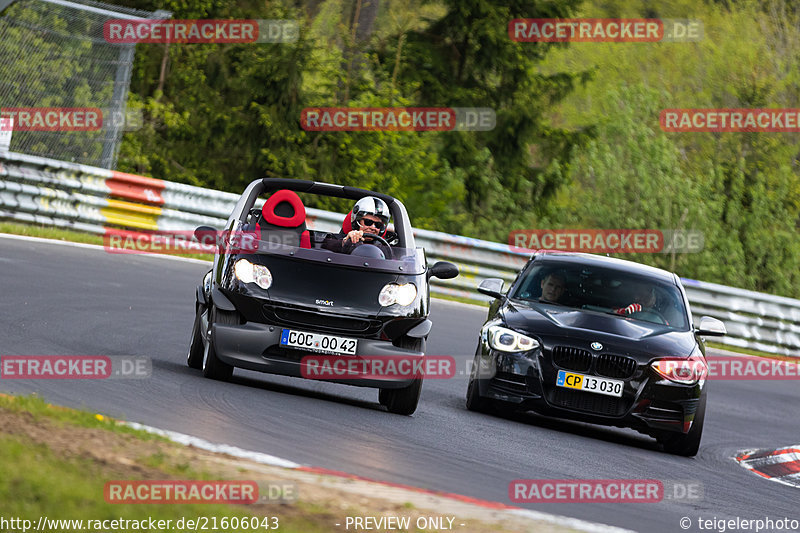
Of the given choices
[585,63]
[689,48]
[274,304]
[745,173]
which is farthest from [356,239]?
[585,63]

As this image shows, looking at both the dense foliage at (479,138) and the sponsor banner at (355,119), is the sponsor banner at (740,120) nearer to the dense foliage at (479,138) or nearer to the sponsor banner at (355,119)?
the dense foliage at (479,138)

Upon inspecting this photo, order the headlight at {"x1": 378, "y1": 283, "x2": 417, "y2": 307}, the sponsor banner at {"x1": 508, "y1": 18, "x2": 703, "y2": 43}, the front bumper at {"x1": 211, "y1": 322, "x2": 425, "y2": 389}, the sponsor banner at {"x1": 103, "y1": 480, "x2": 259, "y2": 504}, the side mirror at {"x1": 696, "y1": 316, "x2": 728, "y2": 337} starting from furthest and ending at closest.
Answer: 1. the sponsor banner at {"x1": 508, "y1": 18, "x2": 703, "y2": 43}
2. the side mirror at {"x1": 696, "y1": 316, "x2": 728, "y2": 337}
3. the headlight at {"x1": 378, "y1": 283, "x2": 417, "y2": 307}
4. the front bumper at {"x1": 211, "y1": 322, "x2": 425, "y2": 389}
5. the sponsor banner at {"x1": 103, "y1": 480, "x2": 259, "y2": 504}

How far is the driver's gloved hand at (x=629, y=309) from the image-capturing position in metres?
11.5

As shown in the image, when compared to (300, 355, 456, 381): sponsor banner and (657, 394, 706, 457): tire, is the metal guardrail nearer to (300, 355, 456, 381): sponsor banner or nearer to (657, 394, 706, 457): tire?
(657, 394, 706, 457): tire

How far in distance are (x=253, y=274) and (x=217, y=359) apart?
2.20ft

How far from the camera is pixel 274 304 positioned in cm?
952

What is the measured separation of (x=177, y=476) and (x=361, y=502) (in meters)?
0.81

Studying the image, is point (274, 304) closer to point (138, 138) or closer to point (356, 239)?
point (356, 239)

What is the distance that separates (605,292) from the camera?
11.7 m

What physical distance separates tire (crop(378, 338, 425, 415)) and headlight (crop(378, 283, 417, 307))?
0.29 m

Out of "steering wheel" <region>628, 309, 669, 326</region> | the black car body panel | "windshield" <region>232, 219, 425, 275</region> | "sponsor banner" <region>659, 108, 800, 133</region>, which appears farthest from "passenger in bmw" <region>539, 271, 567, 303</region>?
"sponsor banner" <region>659, 108, 800, 133</region>

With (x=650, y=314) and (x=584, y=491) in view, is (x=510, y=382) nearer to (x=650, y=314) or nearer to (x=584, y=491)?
(x=650, y=314)

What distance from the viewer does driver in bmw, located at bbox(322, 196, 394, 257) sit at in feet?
34.2

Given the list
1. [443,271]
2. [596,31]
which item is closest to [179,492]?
[443,271]
